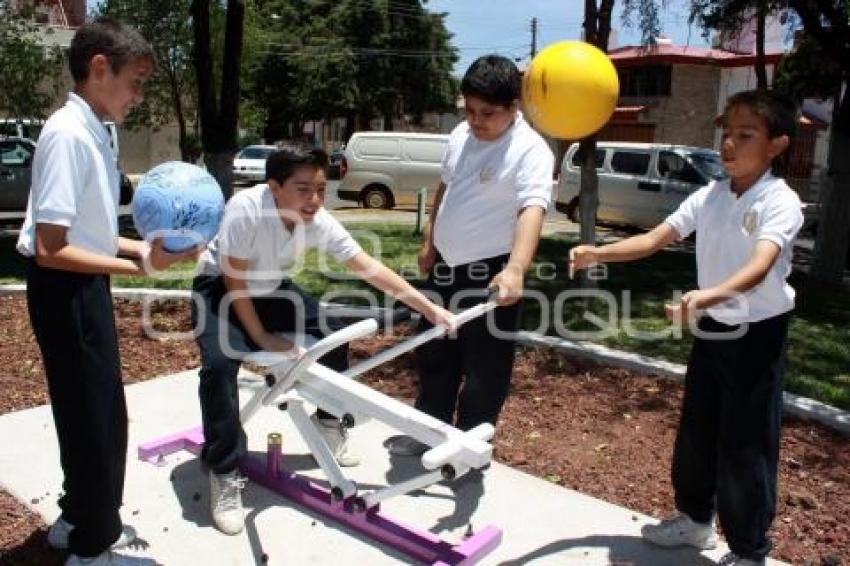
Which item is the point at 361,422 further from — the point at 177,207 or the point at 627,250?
the point at 627,250

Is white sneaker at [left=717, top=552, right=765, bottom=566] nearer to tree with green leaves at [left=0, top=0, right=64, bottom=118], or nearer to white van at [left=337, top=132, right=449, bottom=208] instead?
white van at [left=337, top=132, right=449, bottom=208]

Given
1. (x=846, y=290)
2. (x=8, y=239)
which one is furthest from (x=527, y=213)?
(x=8, y=239)

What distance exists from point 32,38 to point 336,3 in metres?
27.7

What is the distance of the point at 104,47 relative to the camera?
2.55 m

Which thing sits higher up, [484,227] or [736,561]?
[484,227]

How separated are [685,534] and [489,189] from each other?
157cm

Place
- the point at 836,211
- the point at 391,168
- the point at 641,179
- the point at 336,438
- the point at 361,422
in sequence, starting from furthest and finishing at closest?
the point at 391,168
the point at 641,179
the point at 836,211
the point at 336,438
the point at 361,422

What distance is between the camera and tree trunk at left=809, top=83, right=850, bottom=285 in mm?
9250

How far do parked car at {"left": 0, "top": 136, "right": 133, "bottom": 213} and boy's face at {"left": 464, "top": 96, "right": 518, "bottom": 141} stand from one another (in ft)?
42.5

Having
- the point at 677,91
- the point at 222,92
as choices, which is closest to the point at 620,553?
the point at 222,92

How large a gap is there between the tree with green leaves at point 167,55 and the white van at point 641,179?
361 inches

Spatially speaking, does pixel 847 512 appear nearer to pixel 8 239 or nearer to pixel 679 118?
pixel 8 239

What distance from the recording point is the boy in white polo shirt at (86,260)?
8.13 ft

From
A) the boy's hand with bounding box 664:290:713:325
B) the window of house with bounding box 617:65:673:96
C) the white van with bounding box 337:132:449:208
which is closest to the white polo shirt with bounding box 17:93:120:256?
the boy's hand with bounding box 664:290:713:325
